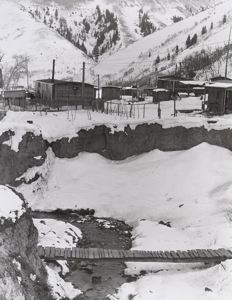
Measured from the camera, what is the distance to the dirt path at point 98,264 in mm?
16688

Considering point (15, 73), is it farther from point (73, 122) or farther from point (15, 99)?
point (73, 122)

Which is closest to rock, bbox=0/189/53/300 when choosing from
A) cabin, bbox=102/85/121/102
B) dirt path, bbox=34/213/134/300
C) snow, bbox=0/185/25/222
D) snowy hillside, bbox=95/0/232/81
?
snow, bbox=0/185/25/222

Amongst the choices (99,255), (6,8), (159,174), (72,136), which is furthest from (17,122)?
(6,8)

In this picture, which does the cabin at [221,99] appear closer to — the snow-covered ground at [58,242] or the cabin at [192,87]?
the cabin at [192,87]

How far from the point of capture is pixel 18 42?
13050 centimetres

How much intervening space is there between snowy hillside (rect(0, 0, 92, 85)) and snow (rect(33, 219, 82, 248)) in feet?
269

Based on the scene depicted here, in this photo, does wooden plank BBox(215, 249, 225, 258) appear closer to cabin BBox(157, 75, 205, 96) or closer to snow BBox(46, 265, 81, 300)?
snow BBox(46, 265, 81, 300)

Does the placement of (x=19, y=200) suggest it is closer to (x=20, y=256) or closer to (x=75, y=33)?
(x=20, y=256)

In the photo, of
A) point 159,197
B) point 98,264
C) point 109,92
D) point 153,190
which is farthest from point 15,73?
point 98,264

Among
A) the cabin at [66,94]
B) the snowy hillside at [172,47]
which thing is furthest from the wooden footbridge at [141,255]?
the snowy hillside at [172,47]

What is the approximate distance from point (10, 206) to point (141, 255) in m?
6.76

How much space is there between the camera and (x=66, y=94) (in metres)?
47.4

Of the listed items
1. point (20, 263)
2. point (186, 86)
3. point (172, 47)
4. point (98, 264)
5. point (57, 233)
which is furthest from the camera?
point (172, 47)

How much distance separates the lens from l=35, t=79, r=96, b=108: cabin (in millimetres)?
45500
